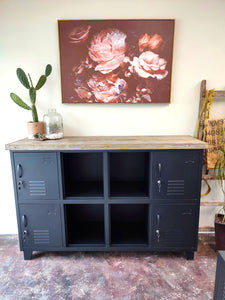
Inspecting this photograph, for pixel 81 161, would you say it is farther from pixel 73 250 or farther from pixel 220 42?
pixel 220 42

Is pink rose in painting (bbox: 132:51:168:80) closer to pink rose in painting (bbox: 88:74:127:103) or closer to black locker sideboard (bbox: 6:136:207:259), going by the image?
pink rose in painting (bbox: 88:74:127:103)

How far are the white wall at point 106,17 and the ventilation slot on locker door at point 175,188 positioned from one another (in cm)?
57

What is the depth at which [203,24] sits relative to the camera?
1831 mm

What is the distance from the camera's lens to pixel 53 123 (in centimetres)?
189

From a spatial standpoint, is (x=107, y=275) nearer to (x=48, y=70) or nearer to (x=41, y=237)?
(x=41, y=237)

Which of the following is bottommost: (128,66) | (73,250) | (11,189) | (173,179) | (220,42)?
(73,250)

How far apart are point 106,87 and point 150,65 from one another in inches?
18.3

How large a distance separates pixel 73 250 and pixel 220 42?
93.5 inches

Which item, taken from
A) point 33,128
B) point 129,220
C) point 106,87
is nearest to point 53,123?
point 33,128

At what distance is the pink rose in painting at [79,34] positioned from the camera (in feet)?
5.95

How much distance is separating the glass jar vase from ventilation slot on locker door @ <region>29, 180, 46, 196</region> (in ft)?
1.52

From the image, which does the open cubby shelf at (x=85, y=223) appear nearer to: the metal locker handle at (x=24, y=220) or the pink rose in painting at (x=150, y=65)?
the metal locker handle at (x=24, y=220)

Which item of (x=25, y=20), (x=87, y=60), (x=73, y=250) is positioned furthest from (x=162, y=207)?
(x=25, y=20)

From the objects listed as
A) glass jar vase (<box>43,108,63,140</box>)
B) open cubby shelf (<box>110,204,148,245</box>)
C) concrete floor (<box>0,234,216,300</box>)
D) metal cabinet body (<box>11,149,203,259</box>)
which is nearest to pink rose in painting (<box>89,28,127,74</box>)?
glass jar vase (<box>43,108,63,140</box>)
